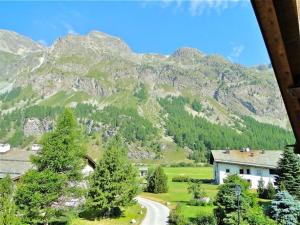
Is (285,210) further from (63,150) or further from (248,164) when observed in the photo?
(248,164)

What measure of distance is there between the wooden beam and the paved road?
36.5m

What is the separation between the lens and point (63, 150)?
103 feet

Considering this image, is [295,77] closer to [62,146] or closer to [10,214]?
[10,214]

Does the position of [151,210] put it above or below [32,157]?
below

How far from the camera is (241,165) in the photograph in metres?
69.9

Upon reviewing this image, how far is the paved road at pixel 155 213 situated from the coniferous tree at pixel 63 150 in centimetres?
1187

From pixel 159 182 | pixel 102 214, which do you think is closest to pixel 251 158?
pixel 159 182

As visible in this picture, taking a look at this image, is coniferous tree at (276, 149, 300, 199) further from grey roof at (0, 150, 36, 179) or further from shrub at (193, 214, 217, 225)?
grey roof at (0, 150, 36, 179)

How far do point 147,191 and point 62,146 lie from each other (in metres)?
39.7

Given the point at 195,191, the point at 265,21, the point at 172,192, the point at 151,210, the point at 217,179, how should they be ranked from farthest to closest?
the point at 217,179
the point at 172,192
the point at 195,191
the point at 151,210
the point at 265,21

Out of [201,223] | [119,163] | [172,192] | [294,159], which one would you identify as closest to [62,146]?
[119,163]

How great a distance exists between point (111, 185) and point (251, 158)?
1596 inches

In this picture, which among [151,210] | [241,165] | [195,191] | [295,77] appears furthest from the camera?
[241,165]

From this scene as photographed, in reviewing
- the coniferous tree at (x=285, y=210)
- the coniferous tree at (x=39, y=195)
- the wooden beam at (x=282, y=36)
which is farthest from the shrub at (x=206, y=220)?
the wooden beam at (x=282, y=36)
